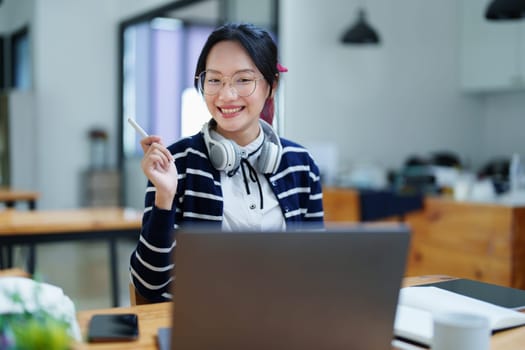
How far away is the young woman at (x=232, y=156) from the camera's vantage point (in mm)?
1497

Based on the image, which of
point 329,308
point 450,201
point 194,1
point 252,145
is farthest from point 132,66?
point 329,308

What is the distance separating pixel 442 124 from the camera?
557cm

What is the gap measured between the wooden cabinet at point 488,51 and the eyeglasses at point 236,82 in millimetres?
4294

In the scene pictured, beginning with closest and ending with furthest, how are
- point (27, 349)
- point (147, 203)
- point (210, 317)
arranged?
point (27, 349), point (210, 317), point (147, 203)

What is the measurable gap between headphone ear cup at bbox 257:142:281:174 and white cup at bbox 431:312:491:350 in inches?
29.4

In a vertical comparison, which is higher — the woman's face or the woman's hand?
the woman's face

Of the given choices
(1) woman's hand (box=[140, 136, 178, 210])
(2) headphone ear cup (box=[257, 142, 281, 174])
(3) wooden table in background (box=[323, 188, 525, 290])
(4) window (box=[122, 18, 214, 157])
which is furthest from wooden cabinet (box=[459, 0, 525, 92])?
(1) woman's hand (box=[140, 136, 178, 210])

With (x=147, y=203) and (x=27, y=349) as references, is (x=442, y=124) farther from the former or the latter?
(x=27, y=349)

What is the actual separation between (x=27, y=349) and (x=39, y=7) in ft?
21.2

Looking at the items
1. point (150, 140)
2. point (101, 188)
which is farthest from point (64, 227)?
point (101, 188)

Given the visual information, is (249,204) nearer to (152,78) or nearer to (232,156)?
(232,156)

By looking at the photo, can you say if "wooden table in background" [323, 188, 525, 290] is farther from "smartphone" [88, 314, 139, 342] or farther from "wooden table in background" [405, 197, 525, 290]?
"smartphone" [88, 314, 139, 342]

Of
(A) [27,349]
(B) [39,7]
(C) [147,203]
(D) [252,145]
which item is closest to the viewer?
(A) [27,349]

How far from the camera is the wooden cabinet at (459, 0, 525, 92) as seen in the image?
5188mm
